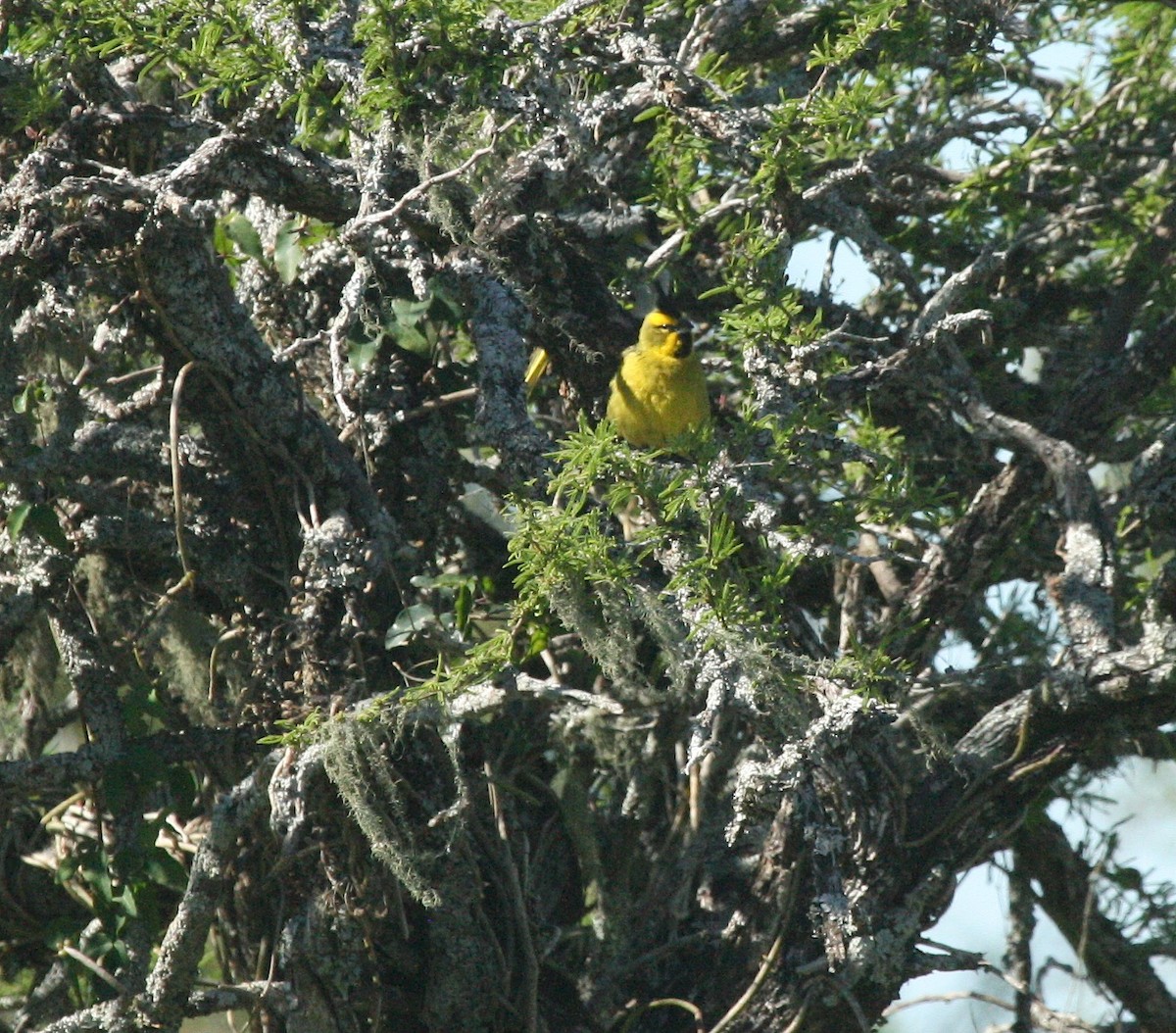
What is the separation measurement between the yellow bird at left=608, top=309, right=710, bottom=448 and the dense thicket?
78 mm

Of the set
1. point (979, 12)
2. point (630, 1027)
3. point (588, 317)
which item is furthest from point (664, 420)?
point (630, 1027)

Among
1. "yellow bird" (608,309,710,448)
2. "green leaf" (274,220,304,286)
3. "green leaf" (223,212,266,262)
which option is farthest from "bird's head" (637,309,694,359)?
"green leaf" (223,212,266,262)

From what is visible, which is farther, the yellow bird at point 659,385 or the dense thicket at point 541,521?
the yellow bird at point 659,385

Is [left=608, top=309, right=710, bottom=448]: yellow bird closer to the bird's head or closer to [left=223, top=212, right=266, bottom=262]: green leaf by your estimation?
the bird's head

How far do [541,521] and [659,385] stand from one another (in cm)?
137

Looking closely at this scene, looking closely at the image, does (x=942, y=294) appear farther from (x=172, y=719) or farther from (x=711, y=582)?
(x=172, y=719)

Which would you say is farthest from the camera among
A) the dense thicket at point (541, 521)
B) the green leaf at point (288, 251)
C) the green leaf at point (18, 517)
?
the green leaf at point (288, 251)

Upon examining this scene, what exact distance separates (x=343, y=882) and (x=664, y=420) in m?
1.46

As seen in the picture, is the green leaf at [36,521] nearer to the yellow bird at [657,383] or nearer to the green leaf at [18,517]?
the green leaf at [18,517]

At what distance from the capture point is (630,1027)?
3.41 m

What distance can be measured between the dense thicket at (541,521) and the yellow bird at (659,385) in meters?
0.08

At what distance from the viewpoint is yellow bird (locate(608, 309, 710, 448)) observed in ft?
11.7

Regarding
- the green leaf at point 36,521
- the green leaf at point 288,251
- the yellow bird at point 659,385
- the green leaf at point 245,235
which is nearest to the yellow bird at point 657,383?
the yellow bird at point 659,385

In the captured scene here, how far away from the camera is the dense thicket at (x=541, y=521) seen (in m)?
2.70
